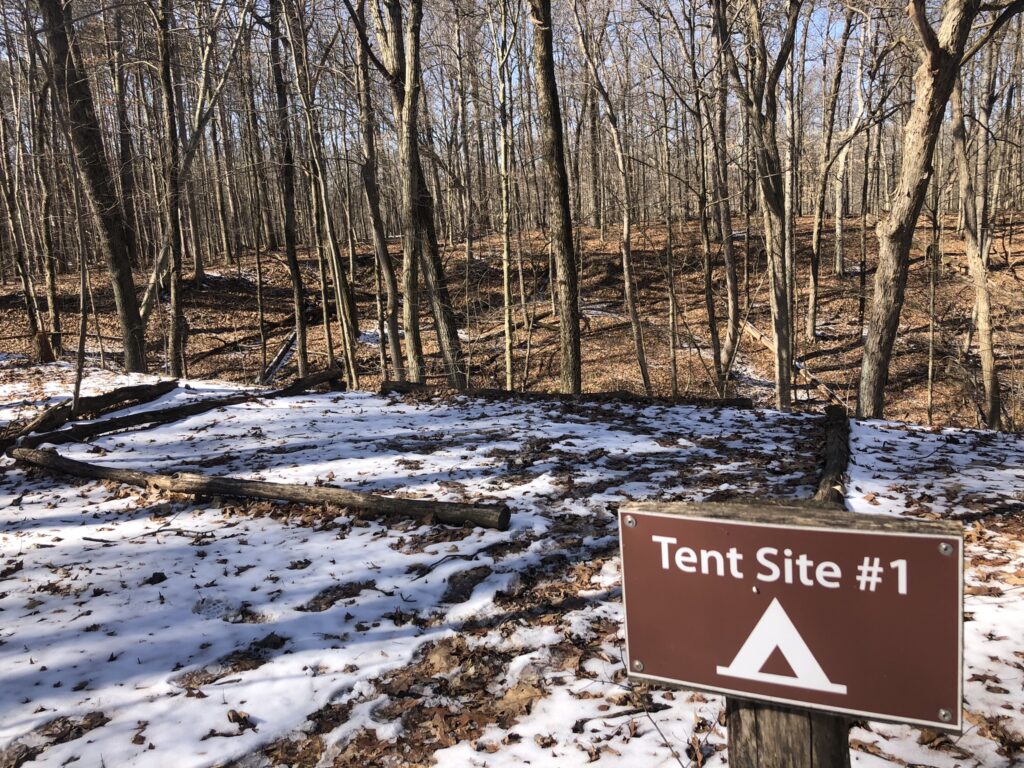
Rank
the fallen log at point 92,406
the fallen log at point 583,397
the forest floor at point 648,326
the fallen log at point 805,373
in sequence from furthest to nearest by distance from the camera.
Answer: the forest floor at point 648,326 < the fallen log at point 805,373 < the fallen log at point 583,397 < the fallen log at point 92,406

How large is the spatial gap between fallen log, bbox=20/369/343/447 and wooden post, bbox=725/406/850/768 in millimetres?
7772

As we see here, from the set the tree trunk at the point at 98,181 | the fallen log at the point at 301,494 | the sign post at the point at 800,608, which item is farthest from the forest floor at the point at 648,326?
the sign post at the point at 800,608

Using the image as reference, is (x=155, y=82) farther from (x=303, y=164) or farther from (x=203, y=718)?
(x=203, y=718)

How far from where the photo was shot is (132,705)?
2994mm

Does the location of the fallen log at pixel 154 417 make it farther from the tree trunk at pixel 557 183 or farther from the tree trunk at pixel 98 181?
the tree trunk at pixel 98 181

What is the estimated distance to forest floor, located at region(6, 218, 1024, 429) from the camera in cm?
1539

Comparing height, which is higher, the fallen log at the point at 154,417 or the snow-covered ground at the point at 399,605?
the fallen log at the point at 154,417

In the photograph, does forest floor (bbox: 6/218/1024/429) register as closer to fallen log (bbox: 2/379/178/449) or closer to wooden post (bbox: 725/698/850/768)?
fallen log (bbox: 2/379/178/449)

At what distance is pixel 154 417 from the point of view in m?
7.89

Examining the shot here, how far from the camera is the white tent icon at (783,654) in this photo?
1.33 metres

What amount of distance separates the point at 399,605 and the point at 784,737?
2811mm

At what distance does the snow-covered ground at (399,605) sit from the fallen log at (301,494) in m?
0.12

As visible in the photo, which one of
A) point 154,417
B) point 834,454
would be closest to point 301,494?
point 154,417

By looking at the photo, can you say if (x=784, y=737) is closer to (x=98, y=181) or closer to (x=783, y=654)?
(x=783, y=654)
